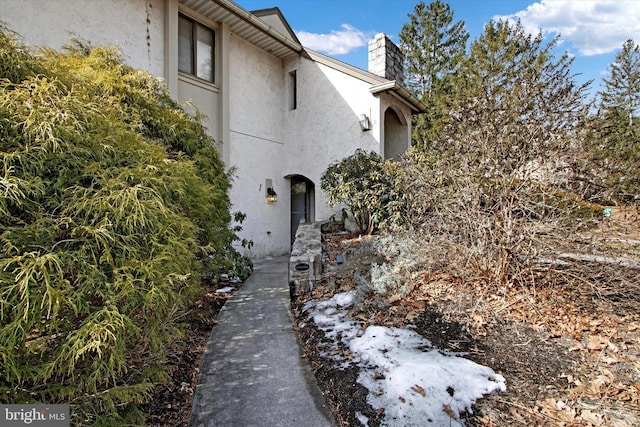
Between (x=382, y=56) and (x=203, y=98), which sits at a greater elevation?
(x=382, y=56)

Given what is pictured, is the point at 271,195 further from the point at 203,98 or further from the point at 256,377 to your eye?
the point at 256,377

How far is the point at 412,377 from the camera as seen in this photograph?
2.97 m

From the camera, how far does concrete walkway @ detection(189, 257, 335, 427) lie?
2781 mm

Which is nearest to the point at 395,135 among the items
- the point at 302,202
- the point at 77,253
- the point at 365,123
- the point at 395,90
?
the point at 395,90

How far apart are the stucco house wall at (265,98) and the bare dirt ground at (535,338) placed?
5579 mm

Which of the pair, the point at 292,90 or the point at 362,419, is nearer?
the point at 362,419

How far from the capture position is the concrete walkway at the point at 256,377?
2.78 m

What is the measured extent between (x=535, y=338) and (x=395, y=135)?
940 centimetres

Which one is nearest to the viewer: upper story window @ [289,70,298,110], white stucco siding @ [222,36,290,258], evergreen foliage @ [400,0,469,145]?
white stucco siding @ [222,36,290,258]

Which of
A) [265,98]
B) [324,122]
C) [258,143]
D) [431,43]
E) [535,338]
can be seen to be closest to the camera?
[535,338]

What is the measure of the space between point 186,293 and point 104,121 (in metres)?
1.65

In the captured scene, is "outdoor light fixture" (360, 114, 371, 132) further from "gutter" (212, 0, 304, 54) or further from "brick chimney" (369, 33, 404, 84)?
"gutter" (212, 0, 304, 54)

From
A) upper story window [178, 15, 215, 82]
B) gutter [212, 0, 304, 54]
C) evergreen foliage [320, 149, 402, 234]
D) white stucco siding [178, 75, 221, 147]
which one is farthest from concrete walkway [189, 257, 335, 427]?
gutter [212, 0, 304, 54]
